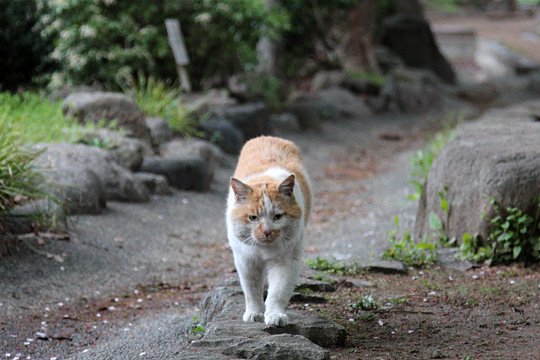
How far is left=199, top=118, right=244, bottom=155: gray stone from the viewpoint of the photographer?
11766 mm

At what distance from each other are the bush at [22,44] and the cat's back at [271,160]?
7.82m

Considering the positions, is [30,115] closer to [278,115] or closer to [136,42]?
[136,42]

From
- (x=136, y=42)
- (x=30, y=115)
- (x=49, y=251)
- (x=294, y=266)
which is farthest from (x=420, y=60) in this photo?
(x=294, y=266)

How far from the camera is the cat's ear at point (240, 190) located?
171 inches

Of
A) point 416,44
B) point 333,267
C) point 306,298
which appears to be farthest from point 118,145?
point 416,44

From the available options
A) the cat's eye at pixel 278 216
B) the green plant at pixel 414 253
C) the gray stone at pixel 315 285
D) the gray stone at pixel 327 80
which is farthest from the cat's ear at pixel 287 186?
the gray stone at pixel 327 80

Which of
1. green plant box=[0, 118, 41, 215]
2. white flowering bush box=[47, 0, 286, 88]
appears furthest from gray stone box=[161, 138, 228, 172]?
green plant box=[0, 118, 41, 215]

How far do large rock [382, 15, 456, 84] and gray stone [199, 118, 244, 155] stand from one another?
441 inches

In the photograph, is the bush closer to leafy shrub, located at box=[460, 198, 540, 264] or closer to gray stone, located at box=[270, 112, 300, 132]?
gray stone, located at box=[270, 112, 300, 132]

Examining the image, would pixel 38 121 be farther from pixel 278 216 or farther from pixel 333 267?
pixel 278 216

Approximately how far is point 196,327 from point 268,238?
1067 millimetres

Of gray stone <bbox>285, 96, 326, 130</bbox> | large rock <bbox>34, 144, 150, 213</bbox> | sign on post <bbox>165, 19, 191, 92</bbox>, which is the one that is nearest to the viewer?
large rock <bbox>34, 144, 150, 213</bbox>

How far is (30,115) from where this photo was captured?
9.27 meters

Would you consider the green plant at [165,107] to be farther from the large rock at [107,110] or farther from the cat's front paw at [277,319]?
the cat's front paw at [277,319]
